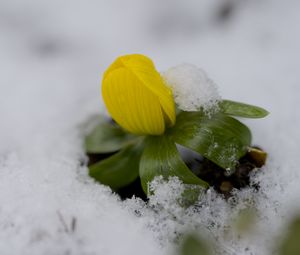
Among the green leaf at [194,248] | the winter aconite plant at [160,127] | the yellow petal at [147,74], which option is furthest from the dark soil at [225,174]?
the green leaf at [194,248]

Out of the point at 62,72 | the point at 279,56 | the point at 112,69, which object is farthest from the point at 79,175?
the point at 279,56

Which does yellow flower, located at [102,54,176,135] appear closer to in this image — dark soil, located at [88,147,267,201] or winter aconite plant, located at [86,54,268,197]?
winter aconite plant, located at [86,54,268,197]

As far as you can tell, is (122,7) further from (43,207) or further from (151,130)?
(43,207)

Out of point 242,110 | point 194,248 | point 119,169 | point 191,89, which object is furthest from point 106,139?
point 194,248

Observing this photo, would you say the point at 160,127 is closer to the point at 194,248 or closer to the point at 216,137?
the point at 216,137

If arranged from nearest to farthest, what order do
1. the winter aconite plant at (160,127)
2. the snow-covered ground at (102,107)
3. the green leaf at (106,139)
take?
the snow-covered ground at (102,107) < the winter aconite plant at (160,127) < the green leaf at (106,139)

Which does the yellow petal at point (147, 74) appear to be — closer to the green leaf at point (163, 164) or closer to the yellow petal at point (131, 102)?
the yellow petal at point (131, 102)

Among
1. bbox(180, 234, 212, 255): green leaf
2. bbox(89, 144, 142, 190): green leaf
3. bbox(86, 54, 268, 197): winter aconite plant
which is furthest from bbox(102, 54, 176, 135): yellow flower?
bbox(180, 234, 212, 255): green leaf
